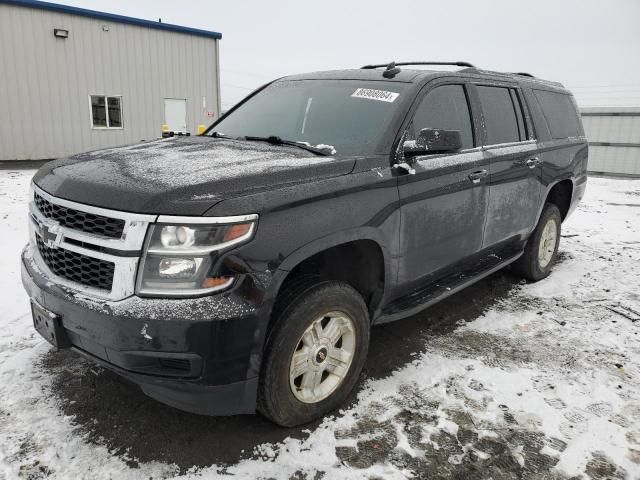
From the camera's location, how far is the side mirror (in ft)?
9.84

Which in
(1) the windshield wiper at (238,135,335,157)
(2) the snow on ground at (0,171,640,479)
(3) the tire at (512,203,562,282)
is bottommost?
(2) the snow on ground at (0,171,640,479)

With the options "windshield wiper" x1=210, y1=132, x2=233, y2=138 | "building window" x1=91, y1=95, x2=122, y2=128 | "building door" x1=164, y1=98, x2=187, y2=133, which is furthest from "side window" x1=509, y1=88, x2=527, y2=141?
"building door" x1=164, y1=98, x2=187, y2=133

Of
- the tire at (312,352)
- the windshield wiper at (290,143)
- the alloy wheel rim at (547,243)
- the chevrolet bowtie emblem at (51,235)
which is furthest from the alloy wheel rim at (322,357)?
the alloy wheel rim at (547,243)

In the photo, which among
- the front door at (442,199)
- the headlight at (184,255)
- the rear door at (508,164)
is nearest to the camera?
the headlight at (184,255)

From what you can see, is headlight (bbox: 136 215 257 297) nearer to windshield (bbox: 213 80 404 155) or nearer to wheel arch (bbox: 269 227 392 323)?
wheel arch (bbox: 269 227 392 323)

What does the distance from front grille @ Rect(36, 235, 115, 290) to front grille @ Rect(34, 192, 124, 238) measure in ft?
0.42

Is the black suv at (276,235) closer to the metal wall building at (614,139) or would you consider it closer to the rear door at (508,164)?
the rear door at (508,164)

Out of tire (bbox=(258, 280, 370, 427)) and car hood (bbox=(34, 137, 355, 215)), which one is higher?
car hood (bbox=(34, 137, 355, 215))

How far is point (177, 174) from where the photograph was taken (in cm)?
238

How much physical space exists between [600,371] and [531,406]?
784 mm

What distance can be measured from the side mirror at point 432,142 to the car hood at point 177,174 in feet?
1.62

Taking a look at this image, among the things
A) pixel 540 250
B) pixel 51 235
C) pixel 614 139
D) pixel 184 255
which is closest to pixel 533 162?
pixel 540 250

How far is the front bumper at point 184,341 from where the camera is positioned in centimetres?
210

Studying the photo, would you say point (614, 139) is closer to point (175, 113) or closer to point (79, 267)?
point (175, 113)
